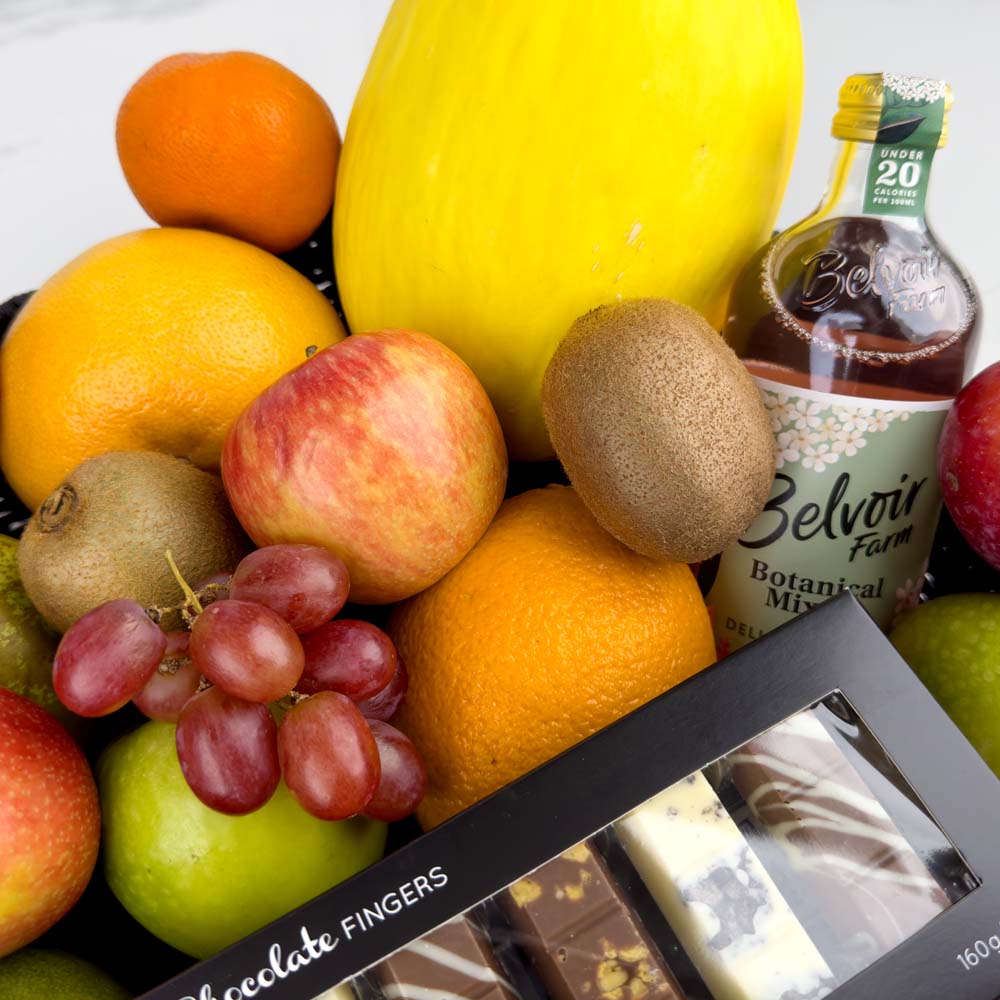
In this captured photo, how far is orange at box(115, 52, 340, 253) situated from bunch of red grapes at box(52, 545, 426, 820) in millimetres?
339

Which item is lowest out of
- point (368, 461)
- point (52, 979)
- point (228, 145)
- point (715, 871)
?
point (52, 979)

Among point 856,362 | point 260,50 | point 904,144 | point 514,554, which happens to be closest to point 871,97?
point 904,144

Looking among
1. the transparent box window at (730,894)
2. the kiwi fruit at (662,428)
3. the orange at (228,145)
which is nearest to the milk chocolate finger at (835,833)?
the transparent box window at (730,894)

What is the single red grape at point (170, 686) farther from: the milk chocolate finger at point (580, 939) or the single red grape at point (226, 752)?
the milk chocolate finger at point (580, 939)

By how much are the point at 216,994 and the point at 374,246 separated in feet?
1.49

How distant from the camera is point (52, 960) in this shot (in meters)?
0.52

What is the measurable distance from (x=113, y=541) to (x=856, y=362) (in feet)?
1.43

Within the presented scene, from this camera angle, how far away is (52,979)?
498 mm

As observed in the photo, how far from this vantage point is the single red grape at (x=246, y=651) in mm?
449

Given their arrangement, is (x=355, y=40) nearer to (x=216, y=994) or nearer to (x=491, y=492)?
(x=491, y=492)

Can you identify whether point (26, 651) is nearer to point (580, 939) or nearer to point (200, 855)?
point (200, 855)

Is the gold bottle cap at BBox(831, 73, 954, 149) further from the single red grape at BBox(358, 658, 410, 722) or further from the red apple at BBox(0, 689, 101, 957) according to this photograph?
the red apple at BBox(0, 689, 101, 957)

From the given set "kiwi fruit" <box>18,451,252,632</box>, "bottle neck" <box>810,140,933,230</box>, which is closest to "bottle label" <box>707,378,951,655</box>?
"bottle neck" <box>810,140,933,230</box>

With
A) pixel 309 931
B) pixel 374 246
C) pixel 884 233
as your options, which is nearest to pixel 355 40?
pixel 374 246
